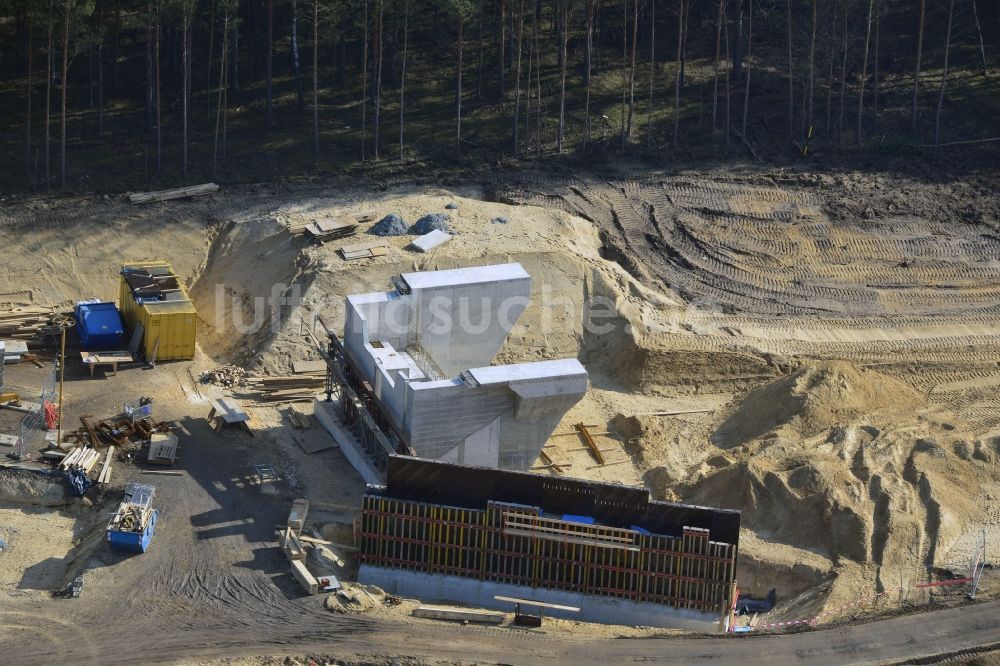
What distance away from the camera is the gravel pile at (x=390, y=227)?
1740 inches

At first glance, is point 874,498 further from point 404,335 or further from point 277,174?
point 277,174

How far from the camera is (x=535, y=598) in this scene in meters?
32.1

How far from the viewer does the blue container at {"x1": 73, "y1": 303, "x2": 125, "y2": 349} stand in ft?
132

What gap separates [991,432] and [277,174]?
2454cm

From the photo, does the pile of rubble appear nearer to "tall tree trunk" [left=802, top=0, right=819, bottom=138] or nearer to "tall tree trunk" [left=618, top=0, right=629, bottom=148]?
"tall tree trunk" [left=618, top=0, right=629, bottom=148]

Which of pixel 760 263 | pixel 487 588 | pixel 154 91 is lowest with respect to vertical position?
pixel 487 588

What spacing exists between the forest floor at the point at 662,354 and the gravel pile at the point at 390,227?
0.45 metres

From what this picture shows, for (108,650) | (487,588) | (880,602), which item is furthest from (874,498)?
(108,650)

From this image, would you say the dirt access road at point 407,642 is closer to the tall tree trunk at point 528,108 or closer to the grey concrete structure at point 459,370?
the grey concrete structure at point 459,370

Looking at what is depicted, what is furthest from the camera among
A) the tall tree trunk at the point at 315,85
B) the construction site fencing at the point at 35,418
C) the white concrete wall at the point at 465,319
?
the tall tree trunk at the point at 315,85

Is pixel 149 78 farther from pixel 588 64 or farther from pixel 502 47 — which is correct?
pixel 588 64

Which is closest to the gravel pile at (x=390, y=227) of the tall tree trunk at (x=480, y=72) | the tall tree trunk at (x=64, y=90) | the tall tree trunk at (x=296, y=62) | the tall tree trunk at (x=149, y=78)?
the tall tree trunk at (x=149, y=78)

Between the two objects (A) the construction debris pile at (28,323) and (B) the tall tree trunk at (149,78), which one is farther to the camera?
(B) the tall tree trunk at (149,78)

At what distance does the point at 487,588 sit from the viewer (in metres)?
32.1
